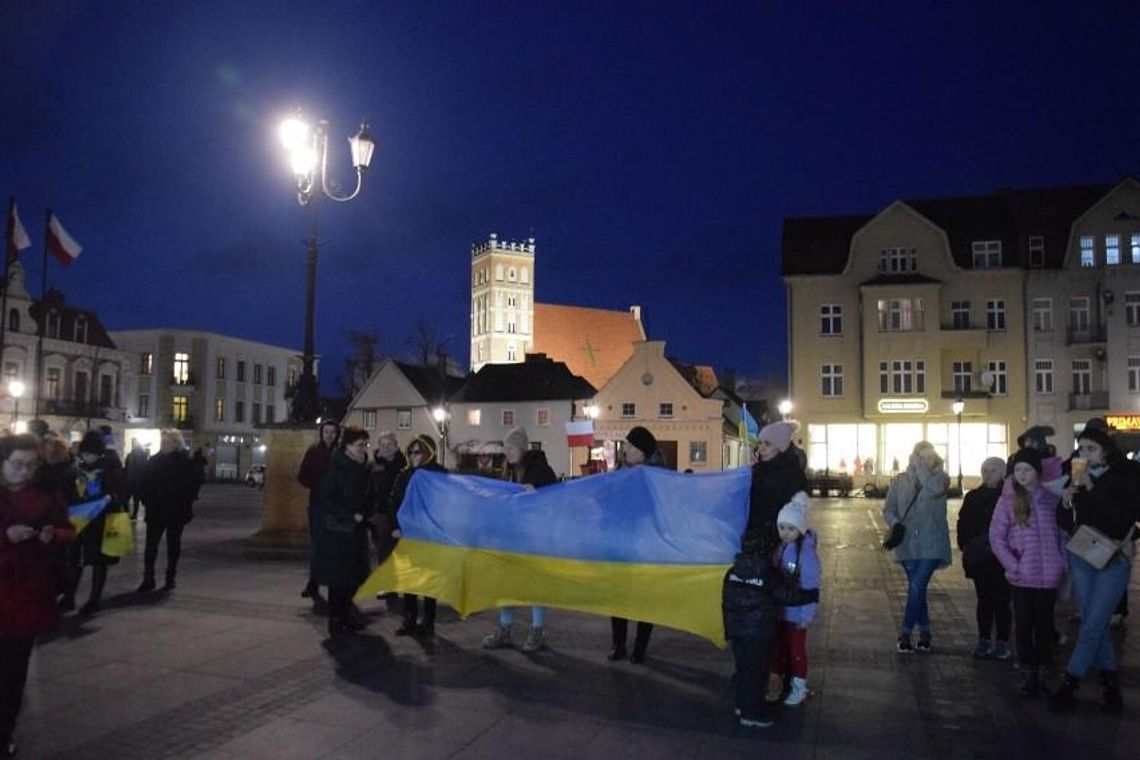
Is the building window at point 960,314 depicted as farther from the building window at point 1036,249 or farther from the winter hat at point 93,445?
the winter hat at point 93,445

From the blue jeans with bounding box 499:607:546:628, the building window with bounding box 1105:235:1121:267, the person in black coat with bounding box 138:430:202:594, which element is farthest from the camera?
the building window with bounding box 1105:235:1121:267

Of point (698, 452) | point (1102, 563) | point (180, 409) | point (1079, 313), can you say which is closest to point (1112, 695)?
point (1102, 563)

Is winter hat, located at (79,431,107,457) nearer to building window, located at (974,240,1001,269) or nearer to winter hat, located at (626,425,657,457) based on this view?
winter hat, located at (626,425,657,457)

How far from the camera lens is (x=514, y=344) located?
12800 cm

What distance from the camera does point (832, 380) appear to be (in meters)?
52.3

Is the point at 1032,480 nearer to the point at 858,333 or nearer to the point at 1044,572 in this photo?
the point at 1044,572

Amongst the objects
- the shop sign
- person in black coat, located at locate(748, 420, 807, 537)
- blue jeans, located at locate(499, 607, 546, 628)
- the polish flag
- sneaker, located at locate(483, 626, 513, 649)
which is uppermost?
the shop sign

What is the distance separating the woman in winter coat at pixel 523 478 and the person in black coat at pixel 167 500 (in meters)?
4.77

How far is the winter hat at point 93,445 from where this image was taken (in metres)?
11.1

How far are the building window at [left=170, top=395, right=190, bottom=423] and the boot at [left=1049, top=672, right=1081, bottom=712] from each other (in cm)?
8022

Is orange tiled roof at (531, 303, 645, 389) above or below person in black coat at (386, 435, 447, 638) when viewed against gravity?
above

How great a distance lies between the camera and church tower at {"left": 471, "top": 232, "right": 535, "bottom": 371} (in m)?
128

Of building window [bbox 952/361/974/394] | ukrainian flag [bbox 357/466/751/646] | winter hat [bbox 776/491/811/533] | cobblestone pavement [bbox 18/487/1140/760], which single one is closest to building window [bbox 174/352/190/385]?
building window [bbox 952/361/974/394]

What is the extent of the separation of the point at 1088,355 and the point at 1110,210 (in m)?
7.27
